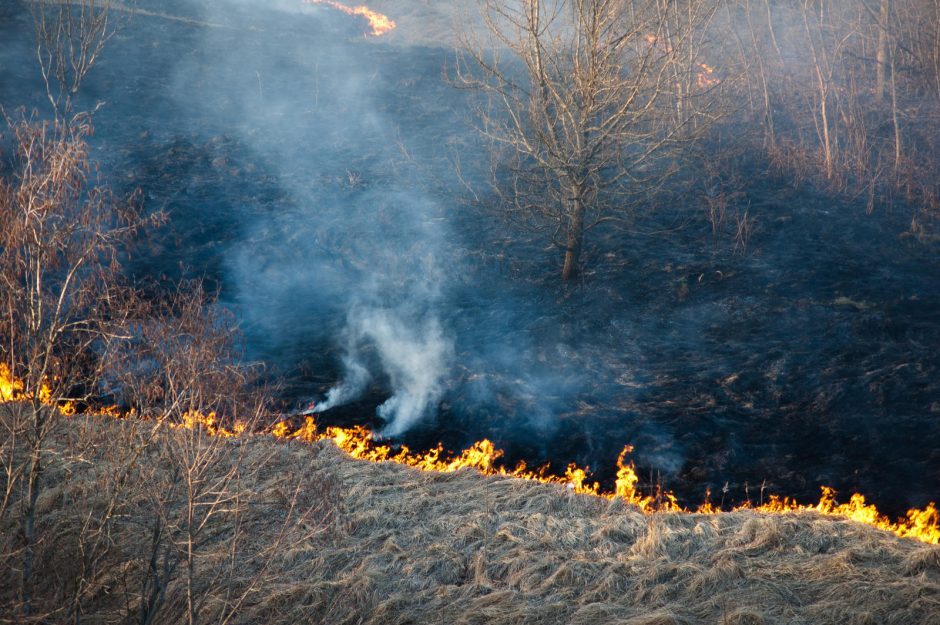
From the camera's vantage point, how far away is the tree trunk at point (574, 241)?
14.0 m

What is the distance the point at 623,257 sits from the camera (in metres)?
15.0

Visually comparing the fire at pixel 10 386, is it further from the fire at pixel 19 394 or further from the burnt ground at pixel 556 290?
the burnt ground at pixel 556 290

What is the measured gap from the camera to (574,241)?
46.7ft

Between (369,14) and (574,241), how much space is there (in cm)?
2187

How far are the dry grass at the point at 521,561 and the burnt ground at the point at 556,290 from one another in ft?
6.92

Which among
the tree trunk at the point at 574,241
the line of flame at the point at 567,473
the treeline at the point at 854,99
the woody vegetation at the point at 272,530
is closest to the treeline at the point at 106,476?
the woody vegetation at the point at 272,530

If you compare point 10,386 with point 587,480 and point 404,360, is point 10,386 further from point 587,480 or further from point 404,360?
point 587,480

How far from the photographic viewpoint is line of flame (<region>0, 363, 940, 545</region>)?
865 cm

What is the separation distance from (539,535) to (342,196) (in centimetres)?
1194

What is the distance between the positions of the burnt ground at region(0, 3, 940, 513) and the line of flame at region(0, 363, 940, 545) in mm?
244

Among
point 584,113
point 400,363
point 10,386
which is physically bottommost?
point 400,363

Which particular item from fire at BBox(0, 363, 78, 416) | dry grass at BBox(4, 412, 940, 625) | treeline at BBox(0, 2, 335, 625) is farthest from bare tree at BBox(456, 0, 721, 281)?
fire at BBox(0, 363, 78, 416)

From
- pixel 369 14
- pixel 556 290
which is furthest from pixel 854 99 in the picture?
pixel 369 14

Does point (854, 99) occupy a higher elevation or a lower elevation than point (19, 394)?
higher
